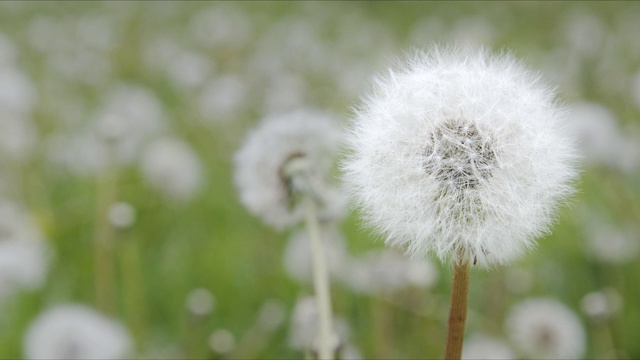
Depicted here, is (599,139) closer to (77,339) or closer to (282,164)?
(282,164)

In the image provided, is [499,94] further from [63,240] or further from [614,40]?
[614,40]

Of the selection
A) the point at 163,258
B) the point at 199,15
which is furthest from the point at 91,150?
the point at 199,15

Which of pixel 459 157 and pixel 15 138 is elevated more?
pixel 15 138

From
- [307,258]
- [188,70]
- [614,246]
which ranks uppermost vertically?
[188,70]

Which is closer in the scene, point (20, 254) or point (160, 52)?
point (20, 254)

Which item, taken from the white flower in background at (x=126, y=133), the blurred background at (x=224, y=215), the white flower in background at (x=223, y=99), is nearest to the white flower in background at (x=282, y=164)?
the blurred background at (x=224, y=215)

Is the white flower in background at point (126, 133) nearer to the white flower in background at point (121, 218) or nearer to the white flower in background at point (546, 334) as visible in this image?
the white flower in background at point (121, 218)

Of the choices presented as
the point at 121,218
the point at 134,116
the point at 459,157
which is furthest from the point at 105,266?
the point at 134,116

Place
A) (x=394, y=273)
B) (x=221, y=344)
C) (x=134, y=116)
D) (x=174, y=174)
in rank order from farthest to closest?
(x=134, y=116) < (x=174, y=174) < (x=394, y=273) < (x=221, y=344)
